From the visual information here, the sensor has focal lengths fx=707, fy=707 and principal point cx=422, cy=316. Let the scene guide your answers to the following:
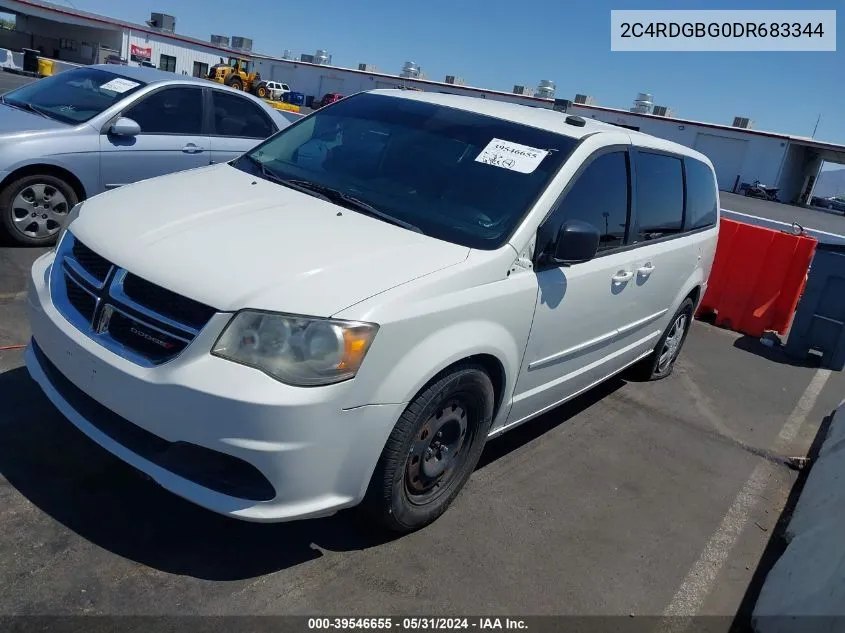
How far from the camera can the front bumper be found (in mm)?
2449

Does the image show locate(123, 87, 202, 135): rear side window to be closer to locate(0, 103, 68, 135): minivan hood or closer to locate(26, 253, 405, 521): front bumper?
locate(0, 103, 68, 135): minivan hood

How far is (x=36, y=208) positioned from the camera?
5.96m

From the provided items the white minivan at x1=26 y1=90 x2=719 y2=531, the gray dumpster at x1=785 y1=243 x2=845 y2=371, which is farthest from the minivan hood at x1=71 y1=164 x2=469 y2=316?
the gray dumpster at x1=785 y1=243 x2=845 y2=371

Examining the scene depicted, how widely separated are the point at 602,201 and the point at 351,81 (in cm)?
5599

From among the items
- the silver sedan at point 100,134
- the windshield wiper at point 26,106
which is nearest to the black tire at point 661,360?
the silver sedan at point 100,134

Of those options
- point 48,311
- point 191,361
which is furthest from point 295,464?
point 48,311

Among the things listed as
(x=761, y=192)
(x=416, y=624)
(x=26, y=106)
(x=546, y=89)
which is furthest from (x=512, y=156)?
(x=761, y=192)

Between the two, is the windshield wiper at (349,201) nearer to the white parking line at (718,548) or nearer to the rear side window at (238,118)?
the white parking line at (718,548)

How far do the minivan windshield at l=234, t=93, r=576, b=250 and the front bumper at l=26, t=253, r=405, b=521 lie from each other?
1.05 metres

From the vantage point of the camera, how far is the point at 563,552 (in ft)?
11.0

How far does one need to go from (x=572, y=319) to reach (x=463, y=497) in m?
1.08

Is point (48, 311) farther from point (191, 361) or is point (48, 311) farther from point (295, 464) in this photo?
point (295, 464)

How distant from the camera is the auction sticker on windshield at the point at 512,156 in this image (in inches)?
140

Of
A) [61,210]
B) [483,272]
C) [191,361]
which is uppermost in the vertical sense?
[483,272]
